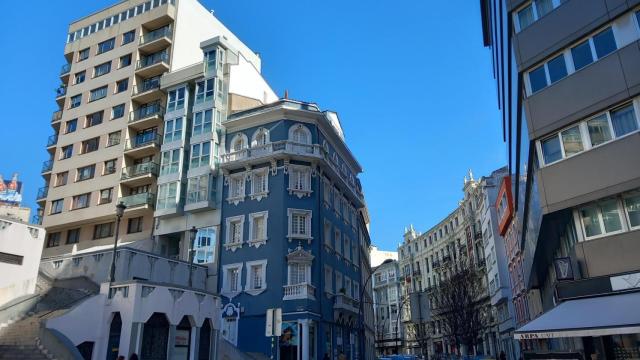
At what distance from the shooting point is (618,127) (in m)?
15.3

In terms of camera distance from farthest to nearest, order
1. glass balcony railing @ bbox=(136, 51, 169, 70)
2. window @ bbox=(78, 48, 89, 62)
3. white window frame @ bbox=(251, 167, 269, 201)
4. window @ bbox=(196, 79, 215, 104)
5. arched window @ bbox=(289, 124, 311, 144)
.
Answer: window @ bbox=(78, 48, 89, 62) → glass balcony railing @ bbox=(136, 51, 169, 70) → window @ bbox=(196, 79, 215, 104) → arched window @ bbox=(289, 124, 311, 144) → white window frame @ bbox=(251, 167, 269, 201)

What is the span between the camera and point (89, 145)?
4656 centimetres

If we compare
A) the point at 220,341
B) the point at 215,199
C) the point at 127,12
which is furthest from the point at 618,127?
the point at 127,12

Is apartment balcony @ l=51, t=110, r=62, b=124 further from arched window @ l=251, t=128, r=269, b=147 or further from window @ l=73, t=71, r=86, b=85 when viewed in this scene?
arched window @ l=251, t=128, r=269, b=147

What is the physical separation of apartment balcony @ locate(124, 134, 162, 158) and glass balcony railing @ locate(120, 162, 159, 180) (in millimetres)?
1223

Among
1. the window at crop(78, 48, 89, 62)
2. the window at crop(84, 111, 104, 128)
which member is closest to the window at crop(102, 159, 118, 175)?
the window at crop(84, 111, 104, 128)

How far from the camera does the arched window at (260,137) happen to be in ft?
123

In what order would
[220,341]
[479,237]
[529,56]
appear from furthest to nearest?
[479,237], [220,341], [529,56]

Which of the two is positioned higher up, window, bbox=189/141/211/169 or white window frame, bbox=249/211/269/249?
window, bbox=189/141/211/169

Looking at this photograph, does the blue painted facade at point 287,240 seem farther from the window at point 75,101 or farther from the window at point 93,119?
the window at point 75,101

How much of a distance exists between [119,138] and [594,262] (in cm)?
4090

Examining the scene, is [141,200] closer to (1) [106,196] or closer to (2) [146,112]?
(1) [106,196]

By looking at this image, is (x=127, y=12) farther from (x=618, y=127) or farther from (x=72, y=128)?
(x=618, y=127)

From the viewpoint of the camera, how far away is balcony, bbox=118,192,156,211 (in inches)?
1598
